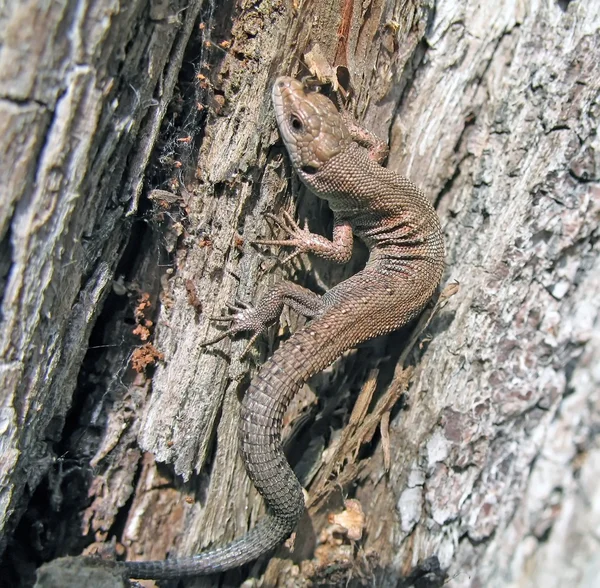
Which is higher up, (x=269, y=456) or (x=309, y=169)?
(x=309, y=169)

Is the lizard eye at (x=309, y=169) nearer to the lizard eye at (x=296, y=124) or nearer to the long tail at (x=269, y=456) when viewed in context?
the lizard eye at (x=296, y=124)

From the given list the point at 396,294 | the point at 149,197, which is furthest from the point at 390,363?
the point at 149,197

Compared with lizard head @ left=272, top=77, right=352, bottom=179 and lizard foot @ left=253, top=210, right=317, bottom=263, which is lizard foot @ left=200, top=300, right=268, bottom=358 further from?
lizard head @ left=272, top=77, right=352, bottom=179

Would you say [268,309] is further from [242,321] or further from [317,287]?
[317,287]

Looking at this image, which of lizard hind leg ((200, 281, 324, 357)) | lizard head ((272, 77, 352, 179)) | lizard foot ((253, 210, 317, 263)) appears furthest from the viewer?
lizard foot ((253, 210, 317, 263))

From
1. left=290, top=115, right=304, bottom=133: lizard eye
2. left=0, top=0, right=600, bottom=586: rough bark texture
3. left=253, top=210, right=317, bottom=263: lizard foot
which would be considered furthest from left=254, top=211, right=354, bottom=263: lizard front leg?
left=290, top=115, right=304, bottom=133: lizard eye

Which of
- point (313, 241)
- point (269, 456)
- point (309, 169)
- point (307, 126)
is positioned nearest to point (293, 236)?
point (313, 241)

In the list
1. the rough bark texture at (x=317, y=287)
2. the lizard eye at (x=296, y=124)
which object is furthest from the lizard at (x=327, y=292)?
the rough bark texture at (x=317, y=287)
